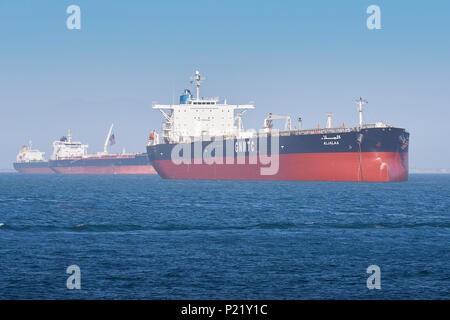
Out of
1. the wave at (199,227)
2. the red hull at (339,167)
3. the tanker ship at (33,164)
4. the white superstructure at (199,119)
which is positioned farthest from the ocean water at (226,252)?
the tanker ship at (33,164)

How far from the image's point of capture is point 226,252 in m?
21.1

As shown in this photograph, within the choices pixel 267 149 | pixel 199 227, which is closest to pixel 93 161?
pixel 267 149

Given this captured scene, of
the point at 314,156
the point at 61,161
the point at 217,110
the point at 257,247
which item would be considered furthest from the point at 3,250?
the point at 61,161

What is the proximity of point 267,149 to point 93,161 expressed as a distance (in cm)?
9064

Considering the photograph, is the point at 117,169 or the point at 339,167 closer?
the point at 339,167

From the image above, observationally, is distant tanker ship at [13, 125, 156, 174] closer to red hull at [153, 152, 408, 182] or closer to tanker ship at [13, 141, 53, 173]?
tanker ship at [13, 141, 53, 173]

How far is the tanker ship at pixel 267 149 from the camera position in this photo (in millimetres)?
56875

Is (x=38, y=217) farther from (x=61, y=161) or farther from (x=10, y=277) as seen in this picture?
(x=61, y=161)

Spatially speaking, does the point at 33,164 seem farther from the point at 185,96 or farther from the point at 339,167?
the point at 339,167

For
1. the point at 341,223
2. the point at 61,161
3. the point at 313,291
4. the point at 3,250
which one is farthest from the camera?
the point at 61,161

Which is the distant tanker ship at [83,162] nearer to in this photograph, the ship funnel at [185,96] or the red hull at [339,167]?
the ship funnel at [185,96]

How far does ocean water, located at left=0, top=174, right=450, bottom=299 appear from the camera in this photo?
50.3ft

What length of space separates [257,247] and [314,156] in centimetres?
3902
